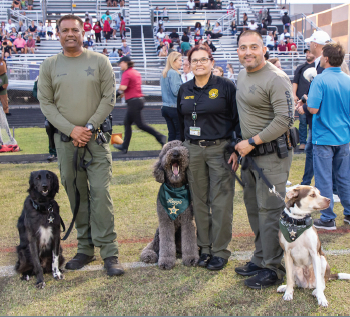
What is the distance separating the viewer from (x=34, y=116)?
1759 centimetres

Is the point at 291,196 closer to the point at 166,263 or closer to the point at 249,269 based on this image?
the point at 249,269

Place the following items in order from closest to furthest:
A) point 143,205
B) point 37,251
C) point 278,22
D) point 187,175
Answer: point 37,251
point 187,175
point 143,205
point 278,22

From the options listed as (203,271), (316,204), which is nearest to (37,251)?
(203,271)

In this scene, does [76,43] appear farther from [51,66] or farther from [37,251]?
[37,251]

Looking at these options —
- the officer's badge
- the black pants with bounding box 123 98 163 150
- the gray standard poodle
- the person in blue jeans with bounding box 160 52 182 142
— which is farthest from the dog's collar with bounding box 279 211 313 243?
the person in blue jeans with bounding box 160 52 182 142

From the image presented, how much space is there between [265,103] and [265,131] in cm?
26

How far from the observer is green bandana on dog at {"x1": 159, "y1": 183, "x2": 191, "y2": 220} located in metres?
4.00

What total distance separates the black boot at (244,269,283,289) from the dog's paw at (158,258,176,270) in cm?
79

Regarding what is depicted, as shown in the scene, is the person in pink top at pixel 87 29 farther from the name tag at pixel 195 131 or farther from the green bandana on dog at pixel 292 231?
the green bandana on dog at pixel 292 231

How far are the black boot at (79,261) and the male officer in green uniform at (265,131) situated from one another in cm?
170

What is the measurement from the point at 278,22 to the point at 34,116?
2081 centimetres

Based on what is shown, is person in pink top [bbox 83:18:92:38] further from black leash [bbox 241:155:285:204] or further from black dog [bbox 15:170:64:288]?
black leash [bbox 241:155:285:204]

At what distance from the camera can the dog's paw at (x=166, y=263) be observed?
3.96 meters

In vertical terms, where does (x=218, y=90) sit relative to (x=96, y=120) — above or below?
above
